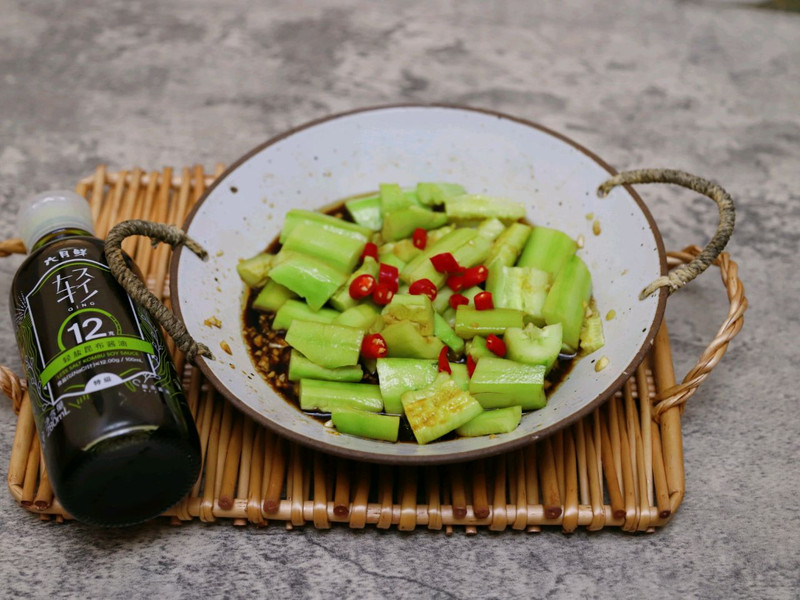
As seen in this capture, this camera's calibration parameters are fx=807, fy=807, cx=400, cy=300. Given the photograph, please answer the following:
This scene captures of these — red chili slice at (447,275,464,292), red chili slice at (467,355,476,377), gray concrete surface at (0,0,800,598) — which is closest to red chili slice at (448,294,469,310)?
red chili slice at (447,275,464,292)

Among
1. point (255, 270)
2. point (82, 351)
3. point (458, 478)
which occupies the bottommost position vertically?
point (458, 478)

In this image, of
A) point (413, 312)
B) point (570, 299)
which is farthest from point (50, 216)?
point (570, 299)

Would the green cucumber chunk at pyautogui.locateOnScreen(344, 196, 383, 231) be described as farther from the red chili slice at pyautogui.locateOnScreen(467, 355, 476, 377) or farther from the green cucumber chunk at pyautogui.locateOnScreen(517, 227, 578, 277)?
the red chili slice at pyautogui.locateOnScreen(467, 355, 476, 377)

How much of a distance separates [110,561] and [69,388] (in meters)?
0.39

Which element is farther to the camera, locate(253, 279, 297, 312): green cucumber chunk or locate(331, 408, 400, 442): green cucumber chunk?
locate(253, 279, 297, 312): green cucumber chunk

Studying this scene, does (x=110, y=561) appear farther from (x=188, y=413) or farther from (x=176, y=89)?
(x=176, y=89)

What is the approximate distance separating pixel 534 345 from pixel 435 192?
554 mm

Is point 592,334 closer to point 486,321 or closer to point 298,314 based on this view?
point 486,321

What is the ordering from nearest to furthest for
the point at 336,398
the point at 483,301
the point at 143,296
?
the point at 143,296
the point at 336,398
the point at 483,301

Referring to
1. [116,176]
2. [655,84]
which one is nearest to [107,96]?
[116,176]

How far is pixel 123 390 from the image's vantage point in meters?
1.34

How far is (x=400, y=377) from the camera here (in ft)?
A: 5.18

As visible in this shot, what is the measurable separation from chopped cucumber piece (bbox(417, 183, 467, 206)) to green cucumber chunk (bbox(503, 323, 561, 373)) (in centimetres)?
49

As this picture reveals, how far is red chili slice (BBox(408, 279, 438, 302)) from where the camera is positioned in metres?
1.73
